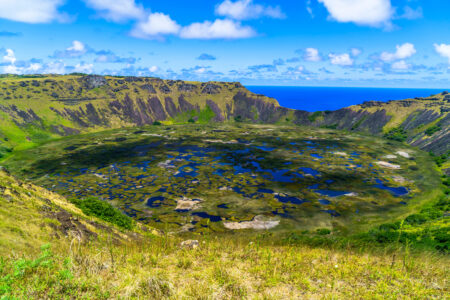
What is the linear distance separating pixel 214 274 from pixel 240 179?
7123 cm

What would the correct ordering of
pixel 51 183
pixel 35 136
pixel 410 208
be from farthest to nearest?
pixel 35 136
pixel 51 183
pixel 410 208

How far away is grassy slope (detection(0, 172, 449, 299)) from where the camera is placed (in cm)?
851

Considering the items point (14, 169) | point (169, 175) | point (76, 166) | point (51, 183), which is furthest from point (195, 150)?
point (14, 169)

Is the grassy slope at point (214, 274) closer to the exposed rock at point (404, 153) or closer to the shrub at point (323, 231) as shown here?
the shrub at point (323, 231)

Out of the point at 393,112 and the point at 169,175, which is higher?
the point at 393,112

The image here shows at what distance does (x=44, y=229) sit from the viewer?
19.5 meters

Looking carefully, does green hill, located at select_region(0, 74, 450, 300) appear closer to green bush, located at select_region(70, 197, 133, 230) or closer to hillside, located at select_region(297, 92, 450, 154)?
green bush, located at select_region(70, 197, 133, 230)

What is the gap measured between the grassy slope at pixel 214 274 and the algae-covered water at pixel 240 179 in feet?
66.5

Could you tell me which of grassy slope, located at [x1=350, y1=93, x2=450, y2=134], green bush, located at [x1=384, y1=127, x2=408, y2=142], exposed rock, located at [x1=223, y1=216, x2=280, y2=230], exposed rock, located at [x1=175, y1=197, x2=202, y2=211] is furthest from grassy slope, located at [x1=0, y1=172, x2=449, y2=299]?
grassy slope, located at [x1=350, y1=93, x2=450, y2=134]

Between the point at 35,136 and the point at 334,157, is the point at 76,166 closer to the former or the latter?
the point at 35,136

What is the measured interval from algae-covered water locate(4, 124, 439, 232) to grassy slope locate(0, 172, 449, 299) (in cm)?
2026

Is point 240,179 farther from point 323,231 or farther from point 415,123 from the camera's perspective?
point 415,123

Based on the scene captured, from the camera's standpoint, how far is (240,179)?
81625 mm

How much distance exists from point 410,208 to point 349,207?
15.4m
